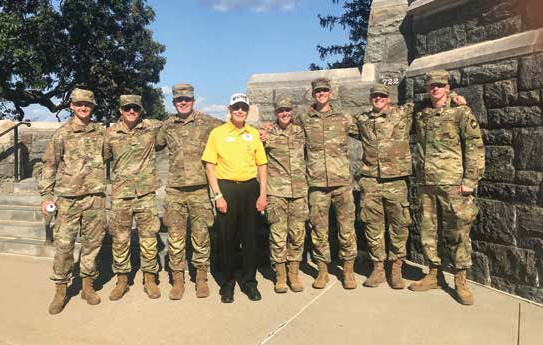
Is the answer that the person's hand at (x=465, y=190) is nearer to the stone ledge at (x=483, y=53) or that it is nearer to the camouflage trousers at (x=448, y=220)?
the camouflage trousers at (x=448, y=220)

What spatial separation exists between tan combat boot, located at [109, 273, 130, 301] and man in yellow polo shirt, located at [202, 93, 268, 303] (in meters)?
0.98

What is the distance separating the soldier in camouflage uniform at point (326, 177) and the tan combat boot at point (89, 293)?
6.89 ft

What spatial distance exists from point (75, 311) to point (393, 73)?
14.6 ft

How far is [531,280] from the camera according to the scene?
400 cm

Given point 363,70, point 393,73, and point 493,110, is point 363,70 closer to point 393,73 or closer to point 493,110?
point 393,73

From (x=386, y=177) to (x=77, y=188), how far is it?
9.71 ft

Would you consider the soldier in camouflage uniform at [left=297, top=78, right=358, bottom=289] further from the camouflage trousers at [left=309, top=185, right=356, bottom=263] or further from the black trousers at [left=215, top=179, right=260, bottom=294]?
the black trousers at [left=215, top=179, right=260, bottom=294]

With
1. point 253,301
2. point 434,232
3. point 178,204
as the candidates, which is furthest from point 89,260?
point 434,232

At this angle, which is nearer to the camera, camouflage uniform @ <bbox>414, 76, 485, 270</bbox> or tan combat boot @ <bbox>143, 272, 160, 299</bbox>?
camouflage uniform @ <bbox>414, 76, 485, 270</bbox>

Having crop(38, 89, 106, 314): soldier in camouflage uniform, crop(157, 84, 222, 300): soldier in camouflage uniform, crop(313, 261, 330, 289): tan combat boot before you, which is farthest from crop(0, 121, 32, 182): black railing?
crop(313, 261, 330, 289): tan combat boot

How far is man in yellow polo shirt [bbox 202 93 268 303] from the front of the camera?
407 cm

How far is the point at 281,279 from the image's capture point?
445cm

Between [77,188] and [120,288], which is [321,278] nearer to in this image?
[120,288]

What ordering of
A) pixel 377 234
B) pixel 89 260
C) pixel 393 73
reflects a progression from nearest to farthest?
pixel 89 260
pixel 377 234
pixel 393 73
